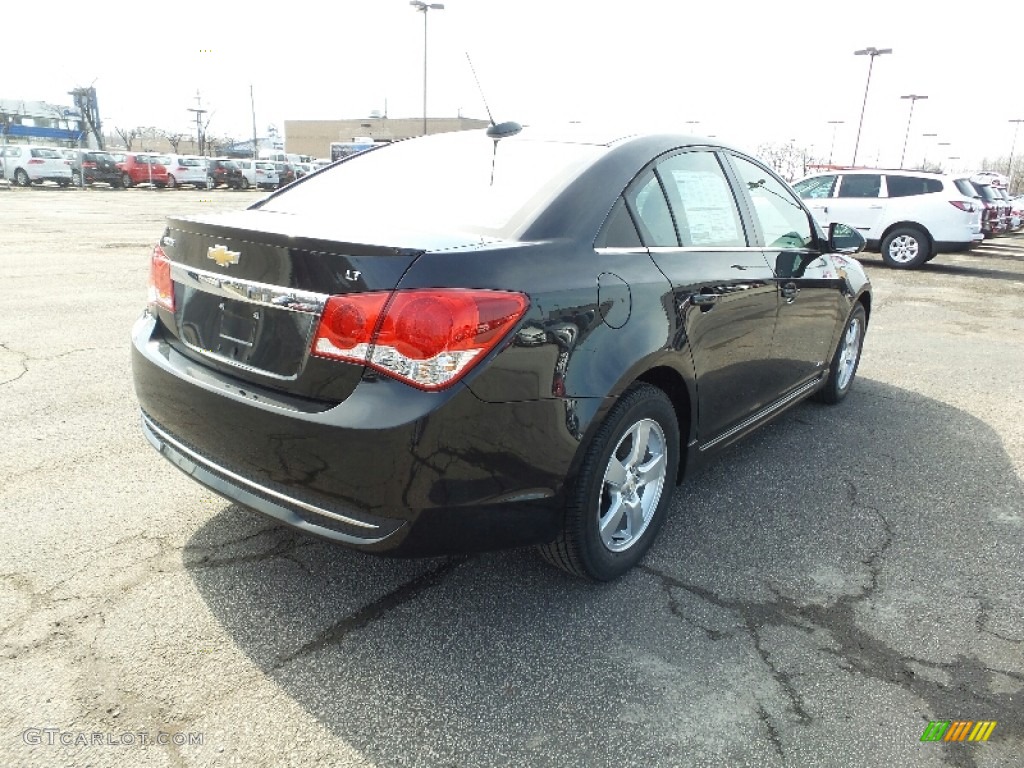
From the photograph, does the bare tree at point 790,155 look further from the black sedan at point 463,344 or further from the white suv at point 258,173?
the black sedan at point 463,344

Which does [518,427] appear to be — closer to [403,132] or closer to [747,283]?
[747,283]

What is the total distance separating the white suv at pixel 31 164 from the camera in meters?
32.2

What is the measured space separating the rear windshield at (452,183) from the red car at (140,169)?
123 ft

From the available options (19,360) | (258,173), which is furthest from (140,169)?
(19,360)

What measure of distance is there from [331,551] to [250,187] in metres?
40.4

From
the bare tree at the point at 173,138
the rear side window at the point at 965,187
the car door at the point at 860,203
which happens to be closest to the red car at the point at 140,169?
the car door at the point at 860,203

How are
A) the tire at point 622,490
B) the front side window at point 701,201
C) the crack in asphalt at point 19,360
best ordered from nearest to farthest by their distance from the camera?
the tire at point 622,490, the front side window at point 701,201, the crack in asphalt at point 19,360

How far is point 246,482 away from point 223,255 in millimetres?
724

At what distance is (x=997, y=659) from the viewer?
96.8 inches

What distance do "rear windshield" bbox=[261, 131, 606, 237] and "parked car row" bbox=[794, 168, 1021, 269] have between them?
1203 centimetres

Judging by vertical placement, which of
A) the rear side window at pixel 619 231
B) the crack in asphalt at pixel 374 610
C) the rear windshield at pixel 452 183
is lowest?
the crack in asphalt at pixel 374 610

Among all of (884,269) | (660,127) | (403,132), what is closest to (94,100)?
(403,132)

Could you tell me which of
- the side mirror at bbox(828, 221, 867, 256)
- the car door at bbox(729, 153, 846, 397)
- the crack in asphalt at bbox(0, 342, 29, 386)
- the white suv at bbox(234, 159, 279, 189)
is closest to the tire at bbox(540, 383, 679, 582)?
the car door at bbox(729, 153, 846, 397)

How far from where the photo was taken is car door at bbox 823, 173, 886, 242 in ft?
47.0
